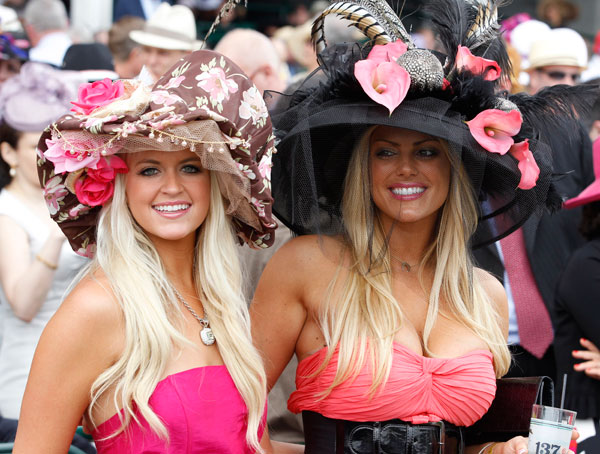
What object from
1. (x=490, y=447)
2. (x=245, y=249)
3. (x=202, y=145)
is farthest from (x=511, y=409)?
(x=202, y=145)

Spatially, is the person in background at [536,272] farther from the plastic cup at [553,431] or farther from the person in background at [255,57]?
the plastic cup at [553,431]

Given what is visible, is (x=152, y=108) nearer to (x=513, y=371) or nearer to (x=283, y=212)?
(x=283, y=212)

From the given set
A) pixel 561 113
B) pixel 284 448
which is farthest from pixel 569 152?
pixel 284 448

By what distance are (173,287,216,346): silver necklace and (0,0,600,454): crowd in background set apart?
0.53 metres

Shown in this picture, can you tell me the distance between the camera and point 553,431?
256 centimetres

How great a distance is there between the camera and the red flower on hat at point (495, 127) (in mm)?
2836

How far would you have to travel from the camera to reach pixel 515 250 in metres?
4.32

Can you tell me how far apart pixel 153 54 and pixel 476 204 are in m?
3.64

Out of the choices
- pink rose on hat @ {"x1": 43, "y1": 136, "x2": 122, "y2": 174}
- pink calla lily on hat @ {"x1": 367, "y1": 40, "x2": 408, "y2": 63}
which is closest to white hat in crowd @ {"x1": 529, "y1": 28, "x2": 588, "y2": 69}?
pink calla lily on hat @ {"x1": 367, "y1": 40, "x2": 408, "y2": 63}

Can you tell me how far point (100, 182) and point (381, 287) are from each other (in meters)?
1.05

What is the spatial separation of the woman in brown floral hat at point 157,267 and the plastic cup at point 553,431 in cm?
87

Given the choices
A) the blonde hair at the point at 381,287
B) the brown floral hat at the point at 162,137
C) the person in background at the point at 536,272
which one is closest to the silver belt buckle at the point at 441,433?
Result: the blonde hair at the point at 381,287

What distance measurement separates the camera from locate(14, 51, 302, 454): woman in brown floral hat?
7.90 ft

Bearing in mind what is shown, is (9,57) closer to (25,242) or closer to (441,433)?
(25,242)
